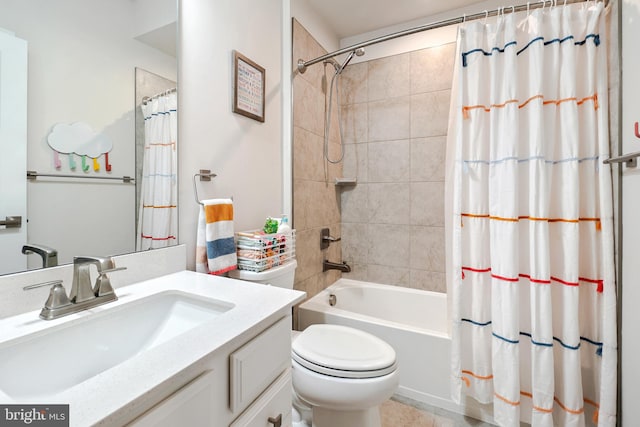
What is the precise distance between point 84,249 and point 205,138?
64 centimetres

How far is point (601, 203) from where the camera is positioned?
1216 mm

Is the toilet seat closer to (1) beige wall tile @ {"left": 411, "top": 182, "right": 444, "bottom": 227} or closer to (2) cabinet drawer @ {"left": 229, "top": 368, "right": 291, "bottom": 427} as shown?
(2) cabinet drawer @ {"left": 229, "top": 368, "right": 291, "bottom": 427}

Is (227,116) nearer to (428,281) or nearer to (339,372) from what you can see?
(339,372)

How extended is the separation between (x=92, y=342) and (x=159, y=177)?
1.96 feet

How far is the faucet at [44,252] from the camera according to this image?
77 centimetres

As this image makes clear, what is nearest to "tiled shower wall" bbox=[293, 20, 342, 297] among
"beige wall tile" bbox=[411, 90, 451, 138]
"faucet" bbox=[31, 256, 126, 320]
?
"beige wall tile" bbox=[411, 90, 451, 138]

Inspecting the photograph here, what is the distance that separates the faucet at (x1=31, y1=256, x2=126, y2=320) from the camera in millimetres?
721

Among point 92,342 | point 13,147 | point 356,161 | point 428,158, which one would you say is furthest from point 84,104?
point 428,158

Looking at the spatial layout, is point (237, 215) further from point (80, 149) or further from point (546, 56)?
point (546, 56)

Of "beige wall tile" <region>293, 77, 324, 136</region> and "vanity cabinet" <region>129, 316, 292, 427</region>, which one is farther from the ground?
"beige wall tile" <region>293, 77, 324, 136</region>

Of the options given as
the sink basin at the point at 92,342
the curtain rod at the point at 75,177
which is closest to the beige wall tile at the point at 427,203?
the sink basin at the point at 92,342

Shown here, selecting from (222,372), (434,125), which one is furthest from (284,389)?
(434,125)

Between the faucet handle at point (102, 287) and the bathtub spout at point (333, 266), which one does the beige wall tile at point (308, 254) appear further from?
the faucet handle at point (102, 287)

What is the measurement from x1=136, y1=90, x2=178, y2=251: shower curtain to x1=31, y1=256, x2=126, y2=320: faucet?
235 mm
